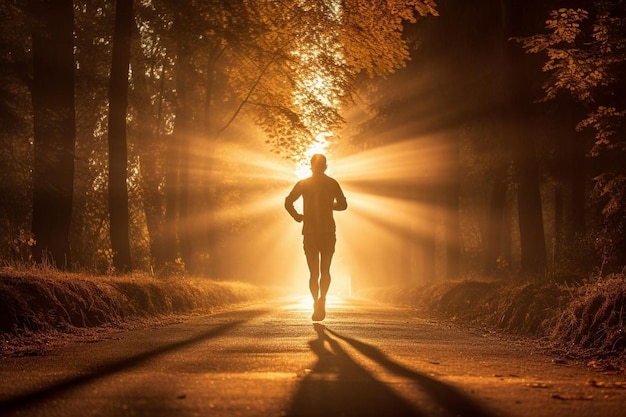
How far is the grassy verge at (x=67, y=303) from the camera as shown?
9469 mm

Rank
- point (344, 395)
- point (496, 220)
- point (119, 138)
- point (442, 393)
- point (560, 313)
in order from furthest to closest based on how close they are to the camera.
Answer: point (496, 220)
point (119, 138)
point (560, 313)
point (442, 393)
point (344, 395)

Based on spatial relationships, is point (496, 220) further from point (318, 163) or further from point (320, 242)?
point (318, 163)

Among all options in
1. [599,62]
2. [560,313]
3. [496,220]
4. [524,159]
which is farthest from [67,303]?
[496,220]

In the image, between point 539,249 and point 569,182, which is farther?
point 569,182

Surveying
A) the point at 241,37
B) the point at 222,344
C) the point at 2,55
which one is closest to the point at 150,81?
the point at 241,37

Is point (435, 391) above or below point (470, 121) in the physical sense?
below

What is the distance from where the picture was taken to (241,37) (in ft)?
69.3

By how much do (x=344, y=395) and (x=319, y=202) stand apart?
7596 mm

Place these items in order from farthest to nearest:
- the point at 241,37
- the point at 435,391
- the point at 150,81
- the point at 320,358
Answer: the point at 150,81, the point at 241,37, the point at 320,358, the point at 435,391

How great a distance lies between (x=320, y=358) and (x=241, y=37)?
14.5 m

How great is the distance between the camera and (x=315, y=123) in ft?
77.9

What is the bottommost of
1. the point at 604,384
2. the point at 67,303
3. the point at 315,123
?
the point at 604,384

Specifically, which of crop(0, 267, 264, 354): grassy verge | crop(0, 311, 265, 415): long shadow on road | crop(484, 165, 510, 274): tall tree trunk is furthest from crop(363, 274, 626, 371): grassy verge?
crop(484, 165, 510, 274): tall tree trunk

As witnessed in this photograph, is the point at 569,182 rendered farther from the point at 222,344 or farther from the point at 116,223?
the point at 222,344
